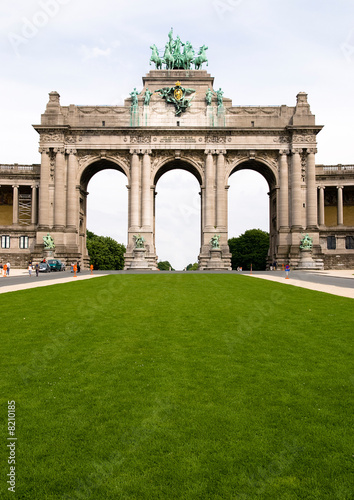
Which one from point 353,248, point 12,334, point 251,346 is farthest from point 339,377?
point 353,248

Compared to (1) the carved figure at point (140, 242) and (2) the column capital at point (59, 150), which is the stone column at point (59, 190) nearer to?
(2) the column capital at point (59, 150)

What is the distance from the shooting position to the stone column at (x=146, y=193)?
203ft

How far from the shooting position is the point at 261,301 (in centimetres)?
1677

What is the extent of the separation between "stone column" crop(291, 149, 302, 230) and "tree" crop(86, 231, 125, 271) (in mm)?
53252

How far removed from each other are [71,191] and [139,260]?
15429 mm

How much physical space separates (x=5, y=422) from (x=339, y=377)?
5710mm

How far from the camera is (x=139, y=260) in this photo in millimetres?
58062

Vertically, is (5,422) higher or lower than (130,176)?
lower

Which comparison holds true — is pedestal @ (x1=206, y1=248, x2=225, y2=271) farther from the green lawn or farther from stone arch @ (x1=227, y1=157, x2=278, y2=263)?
the green lawn

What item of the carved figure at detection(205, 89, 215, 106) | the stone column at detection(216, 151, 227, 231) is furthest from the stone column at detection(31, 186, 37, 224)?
the carved figure at detection(205, 89, 215, 106)

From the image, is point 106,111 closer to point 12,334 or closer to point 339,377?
point 12,334

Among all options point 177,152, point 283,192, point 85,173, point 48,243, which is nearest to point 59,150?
point 85,173

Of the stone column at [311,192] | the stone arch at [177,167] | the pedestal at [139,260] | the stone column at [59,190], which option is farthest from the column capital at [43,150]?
the stone column at [311,192]

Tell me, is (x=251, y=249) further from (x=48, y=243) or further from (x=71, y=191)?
(x=48, y=243)
